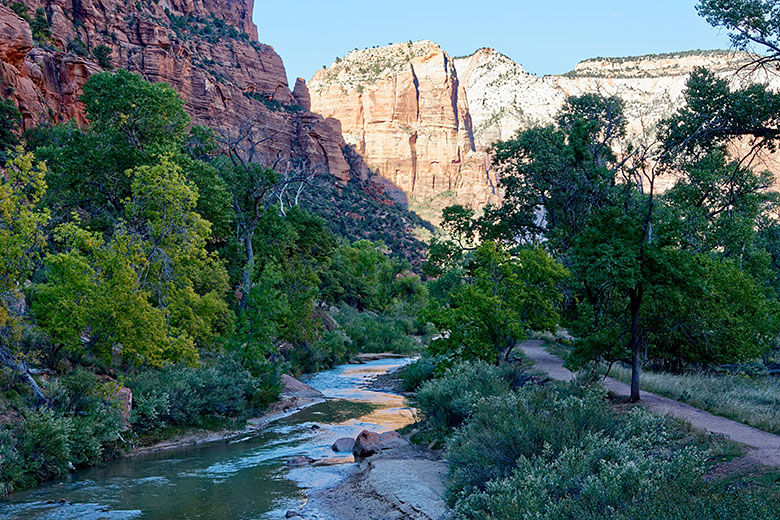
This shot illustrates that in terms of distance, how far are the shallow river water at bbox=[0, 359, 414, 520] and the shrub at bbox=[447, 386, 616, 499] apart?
3444 mm

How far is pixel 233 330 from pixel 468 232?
1404cm

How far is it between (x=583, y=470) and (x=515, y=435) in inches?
76.5

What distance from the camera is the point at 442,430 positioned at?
13984mm

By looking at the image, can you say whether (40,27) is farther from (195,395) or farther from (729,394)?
(729,394)

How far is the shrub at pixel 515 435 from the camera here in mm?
8227

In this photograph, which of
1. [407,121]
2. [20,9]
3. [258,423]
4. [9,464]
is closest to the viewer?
[9,464]

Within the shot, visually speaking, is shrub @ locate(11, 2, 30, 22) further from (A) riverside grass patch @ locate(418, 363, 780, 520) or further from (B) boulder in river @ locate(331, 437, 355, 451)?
(A) riverside grass patch @ locate(418, 363, 780, 520)

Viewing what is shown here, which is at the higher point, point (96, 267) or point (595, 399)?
point (96, 267)

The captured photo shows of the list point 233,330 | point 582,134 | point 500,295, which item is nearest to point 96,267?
→ point 233,330

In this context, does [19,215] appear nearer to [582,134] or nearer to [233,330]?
[233,330]

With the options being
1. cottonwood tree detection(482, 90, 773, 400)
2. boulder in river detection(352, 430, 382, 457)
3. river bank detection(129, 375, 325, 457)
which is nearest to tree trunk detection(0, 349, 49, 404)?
river bank detection(129, 375, 325, 457)

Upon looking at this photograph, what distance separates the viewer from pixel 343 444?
14.9m

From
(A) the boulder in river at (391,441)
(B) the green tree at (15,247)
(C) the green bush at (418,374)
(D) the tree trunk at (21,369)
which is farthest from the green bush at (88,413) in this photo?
(C) the green bush at (418,374)

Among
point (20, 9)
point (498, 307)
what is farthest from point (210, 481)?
point (20, 9)
